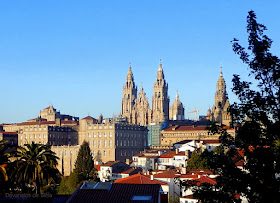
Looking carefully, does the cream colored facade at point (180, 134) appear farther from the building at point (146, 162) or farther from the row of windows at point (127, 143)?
the building at point (146, 162)

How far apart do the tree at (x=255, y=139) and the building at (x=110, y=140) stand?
122454mm

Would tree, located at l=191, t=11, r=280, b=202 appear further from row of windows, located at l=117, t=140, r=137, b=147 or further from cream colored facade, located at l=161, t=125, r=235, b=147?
cream colored facade, located at l=161, t=125, r=235, b=147

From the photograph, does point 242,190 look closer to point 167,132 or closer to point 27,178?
point 27,178

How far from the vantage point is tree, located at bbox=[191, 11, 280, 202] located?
1833 centimetres

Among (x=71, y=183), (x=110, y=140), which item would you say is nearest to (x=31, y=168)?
(x=71, y=183)

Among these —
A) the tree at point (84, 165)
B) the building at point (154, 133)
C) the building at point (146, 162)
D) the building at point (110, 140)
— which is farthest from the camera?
the building at point (154, 133)

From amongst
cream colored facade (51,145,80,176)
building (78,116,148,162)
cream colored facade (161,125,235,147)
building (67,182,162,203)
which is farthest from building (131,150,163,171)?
building (67,182,162,203)

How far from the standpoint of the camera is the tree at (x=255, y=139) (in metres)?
18.3

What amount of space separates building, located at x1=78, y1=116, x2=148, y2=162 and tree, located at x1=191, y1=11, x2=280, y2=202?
402 feet

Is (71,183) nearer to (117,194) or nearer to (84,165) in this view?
(84,165)

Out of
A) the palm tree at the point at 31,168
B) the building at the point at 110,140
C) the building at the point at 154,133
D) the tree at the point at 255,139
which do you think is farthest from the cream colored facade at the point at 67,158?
the tree at the point at 255,139

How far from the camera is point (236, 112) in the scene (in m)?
19.2

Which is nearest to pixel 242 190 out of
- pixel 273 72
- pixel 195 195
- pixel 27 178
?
pixel 195 195

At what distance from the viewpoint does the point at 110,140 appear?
143500 mm
